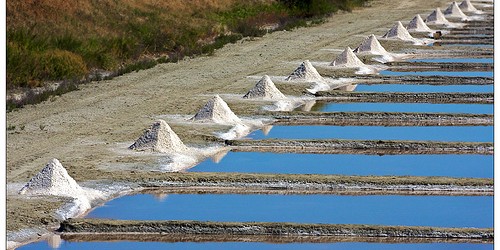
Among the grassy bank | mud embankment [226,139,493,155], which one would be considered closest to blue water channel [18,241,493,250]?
mud embankment [226,139,493,155]

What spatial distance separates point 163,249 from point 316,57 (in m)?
10.4

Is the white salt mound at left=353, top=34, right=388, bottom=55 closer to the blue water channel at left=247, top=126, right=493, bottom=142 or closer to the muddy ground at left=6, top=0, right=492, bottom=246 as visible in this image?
the muddy ground at left=6, top=0, right=492, bottom=246

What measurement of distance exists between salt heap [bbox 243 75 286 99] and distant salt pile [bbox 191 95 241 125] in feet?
4.92

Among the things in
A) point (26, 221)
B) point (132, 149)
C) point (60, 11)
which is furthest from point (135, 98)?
point (60, 11)

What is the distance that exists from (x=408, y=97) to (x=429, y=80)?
1649 mm

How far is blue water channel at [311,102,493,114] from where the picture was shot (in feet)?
40.9

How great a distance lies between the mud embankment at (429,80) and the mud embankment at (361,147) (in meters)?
4.49

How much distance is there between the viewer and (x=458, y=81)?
1480 cm

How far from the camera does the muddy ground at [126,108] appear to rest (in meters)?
8.96

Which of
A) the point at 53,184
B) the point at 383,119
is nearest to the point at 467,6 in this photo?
the point at 383,119

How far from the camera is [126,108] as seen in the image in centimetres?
1213

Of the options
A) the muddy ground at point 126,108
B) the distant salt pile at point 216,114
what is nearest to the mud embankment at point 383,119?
the muddy ground at point 126,108

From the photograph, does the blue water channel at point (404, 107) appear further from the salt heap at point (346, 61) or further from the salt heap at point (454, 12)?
the salt heap at point (454, 12)

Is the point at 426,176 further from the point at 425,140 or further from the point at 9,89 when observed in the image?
the point at 9,89
